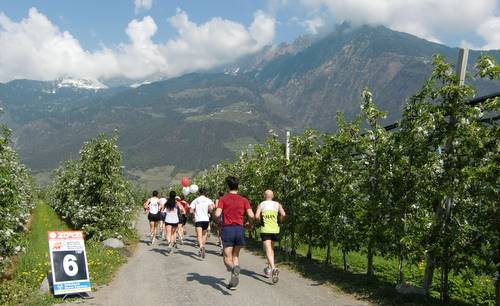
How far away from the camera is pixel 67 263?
463 inches

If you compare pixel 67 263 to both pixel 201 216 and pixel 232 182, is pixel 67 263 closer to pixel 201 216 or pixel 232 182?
pixel 232 182

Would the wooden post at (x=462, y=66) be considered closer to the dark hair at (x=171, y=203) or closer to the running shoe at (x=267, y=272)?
the running shoe at (x=267, y=272)

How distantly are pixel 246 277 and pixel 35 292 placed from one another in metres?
5.44

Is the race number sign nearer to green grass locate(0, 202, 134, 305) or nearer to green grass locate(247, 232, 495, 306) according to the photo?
green grass locate(0, 202, 134, 305)

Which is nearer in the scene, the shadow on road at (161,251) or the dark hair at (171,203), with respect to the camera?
the dark hair at (171,203)

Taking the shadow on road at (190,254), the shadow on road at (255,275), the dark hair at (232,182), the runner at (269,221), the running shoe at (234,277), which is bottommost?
the shadow on road at (190,254)

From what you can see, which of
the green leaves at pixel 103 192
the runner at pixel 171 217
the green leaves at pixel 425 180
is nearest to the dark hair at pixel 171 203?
the runner at pixel 171 217

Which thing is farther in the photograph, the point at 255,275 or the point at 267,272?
the point at 255,275

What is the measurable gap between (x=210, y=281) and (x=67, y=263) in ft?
12.2

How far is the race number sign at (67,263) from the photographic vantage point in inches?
449

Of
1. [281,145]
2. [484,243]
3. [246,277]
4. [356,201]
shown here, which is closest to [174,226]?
[281,145]

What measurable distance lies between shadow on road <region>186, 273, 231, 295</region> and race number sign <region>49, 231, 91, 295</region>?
2998mm

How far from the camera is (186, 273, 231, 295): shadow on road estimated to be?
1236cm

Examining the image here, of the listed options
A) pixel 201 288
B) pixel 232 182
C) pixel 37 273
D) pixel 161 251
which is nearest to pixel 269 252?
pixel 201 288
